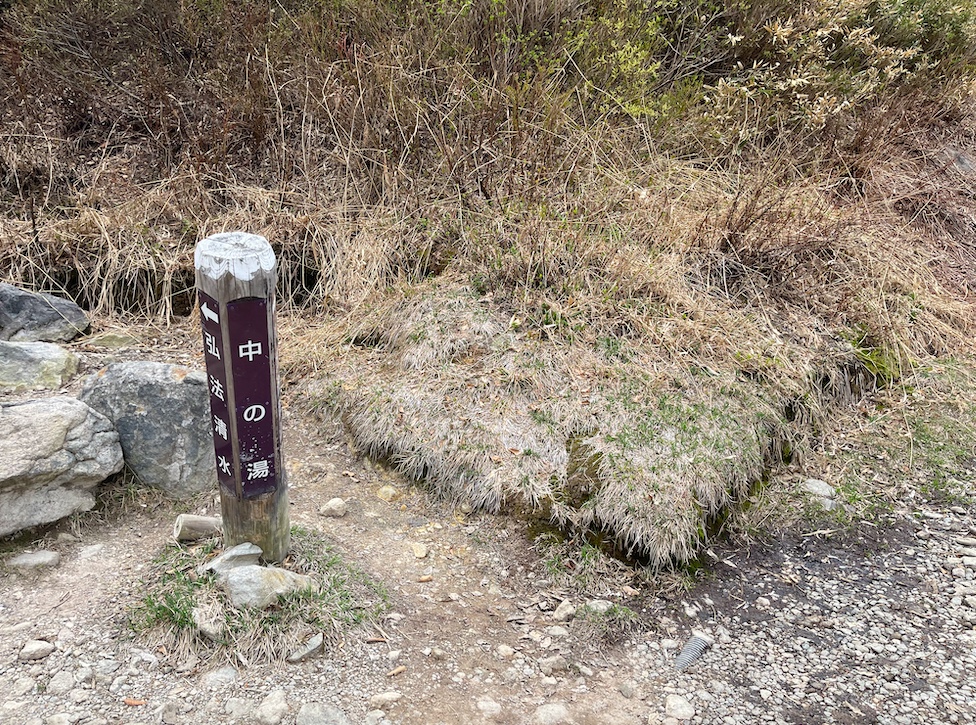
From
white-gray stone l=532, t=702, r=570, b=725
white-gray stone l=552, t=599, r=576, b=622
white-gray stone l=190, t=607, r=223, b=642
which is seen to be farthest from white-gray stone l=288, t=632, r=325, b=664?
white-gray stone l=552, t=599, r=576, b=622

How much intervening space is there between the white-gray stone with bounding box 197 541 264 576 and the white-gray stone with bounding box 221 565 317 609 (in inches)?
1.1

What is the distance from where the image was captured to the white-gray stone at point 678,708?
8.87 ft

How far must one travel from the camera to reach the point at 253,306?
232cm

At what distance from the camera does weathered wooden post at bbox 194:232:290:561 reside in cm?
227

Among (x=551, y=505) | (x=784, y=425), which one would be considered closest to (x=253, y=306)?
(x=551, y=505)

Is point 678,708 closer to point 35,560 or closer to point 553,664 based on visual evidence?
point 553,664

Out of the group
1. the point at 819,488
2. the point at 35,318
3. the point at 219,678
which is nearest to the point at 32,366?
the point at 35,318

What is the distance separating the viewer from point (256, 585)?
267cm

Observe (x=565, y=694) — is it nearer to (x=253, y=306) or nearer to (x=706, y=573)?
(x=706, y=573)

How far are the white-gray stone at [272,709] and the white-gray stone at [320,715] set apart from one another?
0.18 ft

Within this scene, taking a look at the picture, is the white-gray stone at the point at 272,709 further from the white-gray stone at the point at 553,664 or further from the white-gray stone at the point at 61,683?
the white-gray stone at the point at 553,664

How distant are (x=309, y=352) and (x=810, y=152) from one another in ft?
13.1

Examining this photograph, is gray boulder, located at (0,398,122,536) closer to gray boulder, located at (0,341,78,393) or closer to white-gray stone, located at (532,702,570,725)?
gray boulder, located at (0,341,78,393)

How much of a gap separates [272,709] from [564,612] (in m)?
1.17
